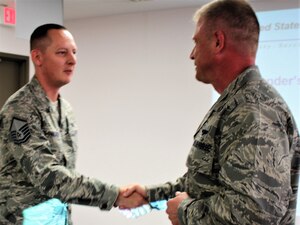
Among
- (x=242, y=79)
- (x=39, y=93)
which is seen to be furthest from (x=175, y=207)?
(x=39, y=93)

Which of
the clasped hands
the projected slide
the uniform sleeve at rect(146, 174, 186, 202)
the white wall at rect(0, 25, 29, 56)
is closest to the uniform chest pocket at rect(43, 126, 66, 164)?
the clasped hands

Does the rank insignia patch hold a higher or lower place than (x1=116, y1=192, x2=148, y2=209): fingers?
higher

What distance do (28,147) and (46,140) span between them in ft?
0.27

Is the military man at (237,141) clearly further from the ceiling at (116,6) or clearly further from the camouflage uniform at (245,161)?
the ceiling at (116,6)

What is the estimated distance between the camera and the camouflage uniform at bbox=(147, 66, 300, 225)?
1.15 metres

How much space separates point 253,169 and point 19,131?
1.13m

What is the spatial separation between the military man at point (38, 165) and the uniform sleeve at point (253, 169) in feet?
2.67

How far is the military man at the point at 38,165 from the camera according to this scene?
1898mm

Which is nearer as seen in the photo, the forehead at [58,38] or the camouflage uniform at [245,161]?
the camouflage uniform at [245,161]

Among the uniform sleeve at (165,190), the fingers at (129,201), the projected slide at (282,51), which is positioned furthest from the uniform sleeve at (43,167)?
the projected slide at (282,51)

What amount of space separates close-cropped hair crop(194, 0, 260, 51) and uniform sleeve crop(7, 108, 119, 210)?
36.2 inches

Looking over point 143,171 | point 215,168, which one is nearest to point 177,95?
point 143,171

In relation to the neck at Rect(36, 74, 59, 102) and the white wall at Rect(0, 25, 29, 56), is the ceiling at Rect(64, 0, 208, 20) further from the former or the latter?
the neck at Rect(36, 74, 59, 102)

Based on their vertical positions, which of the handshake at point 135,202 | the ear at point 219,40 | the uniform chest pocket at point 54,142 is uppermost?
the ear at point 219,40
